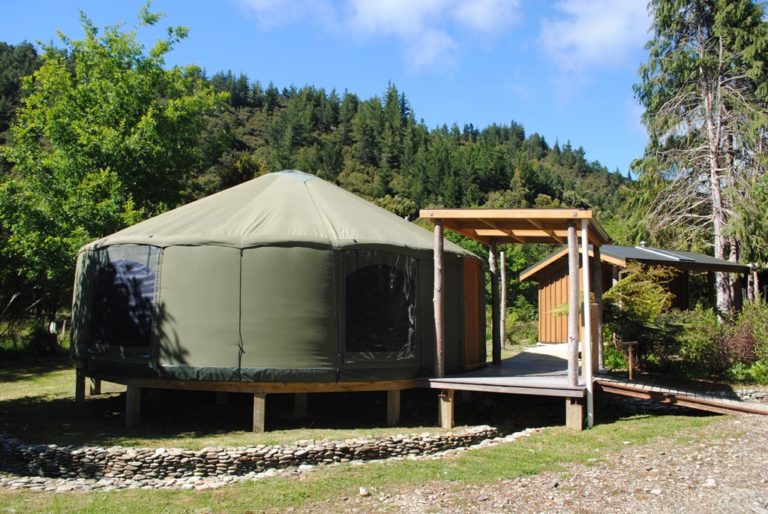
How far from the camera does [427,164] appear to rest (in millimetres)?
61094

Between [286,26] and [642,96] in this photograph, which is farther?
[642,96]

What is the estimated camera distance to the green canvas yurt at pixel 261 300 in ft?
27.1

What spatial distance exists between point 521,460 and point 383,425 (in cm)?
253

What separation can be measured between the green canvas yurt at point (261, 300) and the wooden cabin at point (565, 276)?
7.65 meters

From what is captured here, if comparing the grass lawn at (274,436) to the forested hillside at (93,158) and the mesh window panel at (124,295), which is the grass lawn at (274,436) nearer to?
the mesh window panel at (124,295)

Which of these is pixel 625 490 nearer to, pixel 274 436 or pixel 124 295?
pixel 274 436

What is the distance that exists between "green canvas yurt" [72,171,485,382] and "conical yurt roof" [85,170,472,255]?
28mm

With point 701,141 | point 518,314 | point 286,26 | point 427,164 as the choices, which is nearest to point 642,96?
point 701,141

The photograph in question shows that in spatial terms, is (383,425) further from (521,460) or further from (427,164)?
(427,164)

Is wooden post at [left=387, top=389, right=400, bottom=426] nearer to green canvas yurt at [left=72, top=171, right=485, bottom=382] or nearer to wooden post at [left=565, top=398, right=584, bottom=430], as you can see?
green canvas yurt at [left=72, top=171, right=485, bottom=382]

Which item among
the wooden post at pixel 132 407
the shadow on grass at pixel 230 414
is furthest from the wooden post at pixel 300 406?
the wooden post at pixel 132 407

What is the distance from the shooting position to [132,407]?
874cm

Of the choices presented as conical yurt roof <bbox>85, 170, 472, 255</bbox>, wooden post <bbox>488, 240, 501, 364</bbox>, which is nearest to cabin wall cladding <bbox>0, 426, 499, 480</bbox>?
conical yurt roof <bbox>85, 170, 472, 255</bbox>

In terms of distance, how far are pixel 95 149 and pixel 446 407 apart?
12.7 metres
